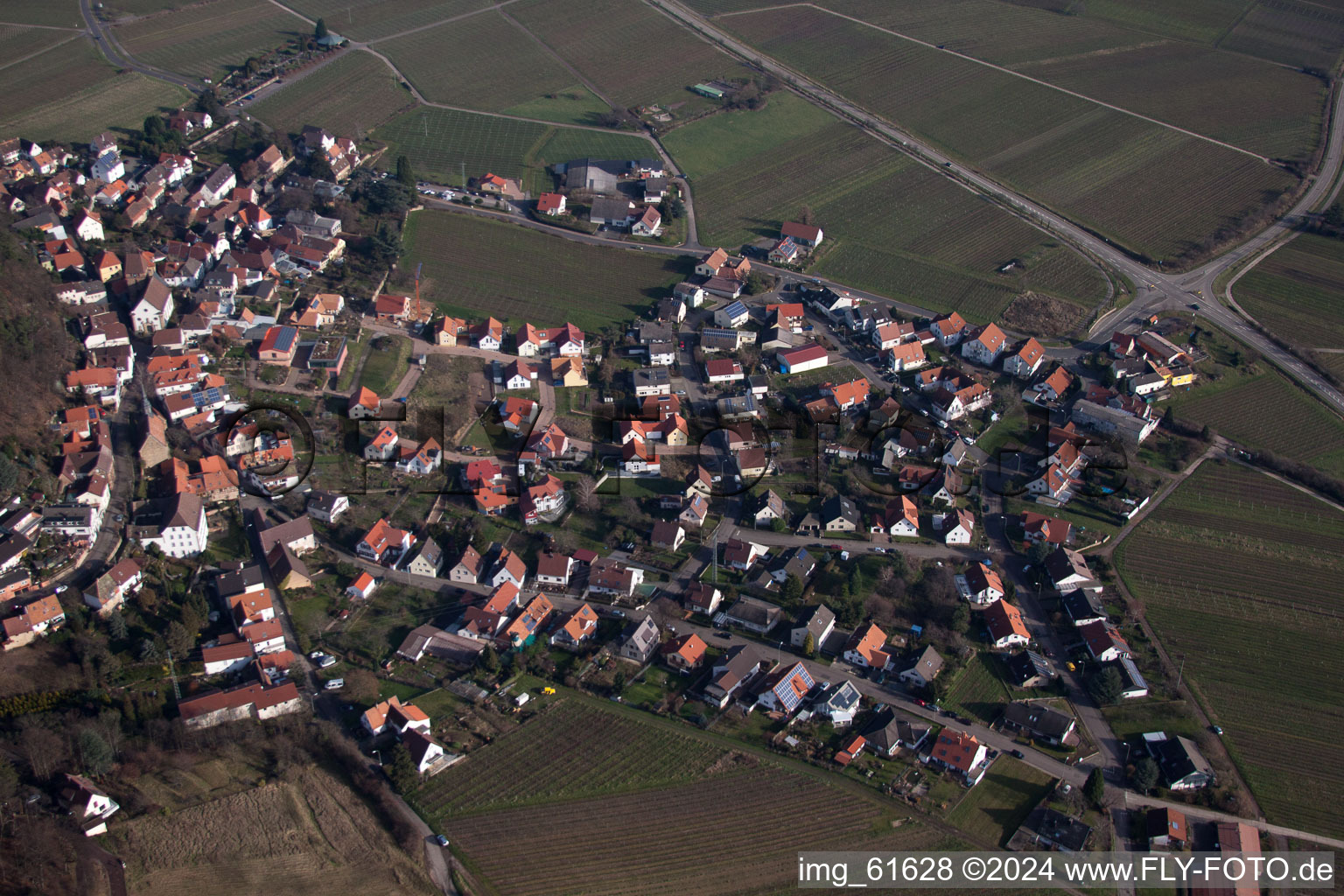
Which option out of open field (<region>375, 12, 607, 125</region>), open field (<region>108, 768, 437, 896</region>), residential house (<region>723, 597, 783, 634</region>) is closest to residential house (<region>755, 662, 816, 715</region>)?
residential house (<region>723, 597, 783, 634</region>)

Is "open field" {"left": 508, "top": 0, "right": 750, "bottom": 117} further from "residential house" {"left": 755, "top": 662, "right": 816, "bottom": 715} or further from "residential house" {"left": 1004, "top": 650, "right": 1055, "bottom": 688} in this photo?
"residential house" {"left": 755, "top": 662, "right": 816, "bottom": 715}

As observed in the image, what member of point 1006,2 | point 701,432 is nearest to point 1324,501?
point 701,432

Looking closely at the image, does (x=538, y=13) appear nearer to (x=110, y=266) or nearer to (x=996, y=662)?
(x=110, y=266)

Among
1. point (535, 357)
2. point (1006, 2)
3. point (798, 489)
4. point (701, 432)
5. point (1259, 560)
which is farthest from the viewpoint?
point (1006, 2)

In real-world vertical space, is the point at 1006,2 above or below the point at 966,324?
above

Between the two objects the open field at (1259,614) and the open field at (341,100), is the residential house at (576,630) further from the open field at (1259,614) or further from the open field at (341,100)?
the open field at (341,100)
